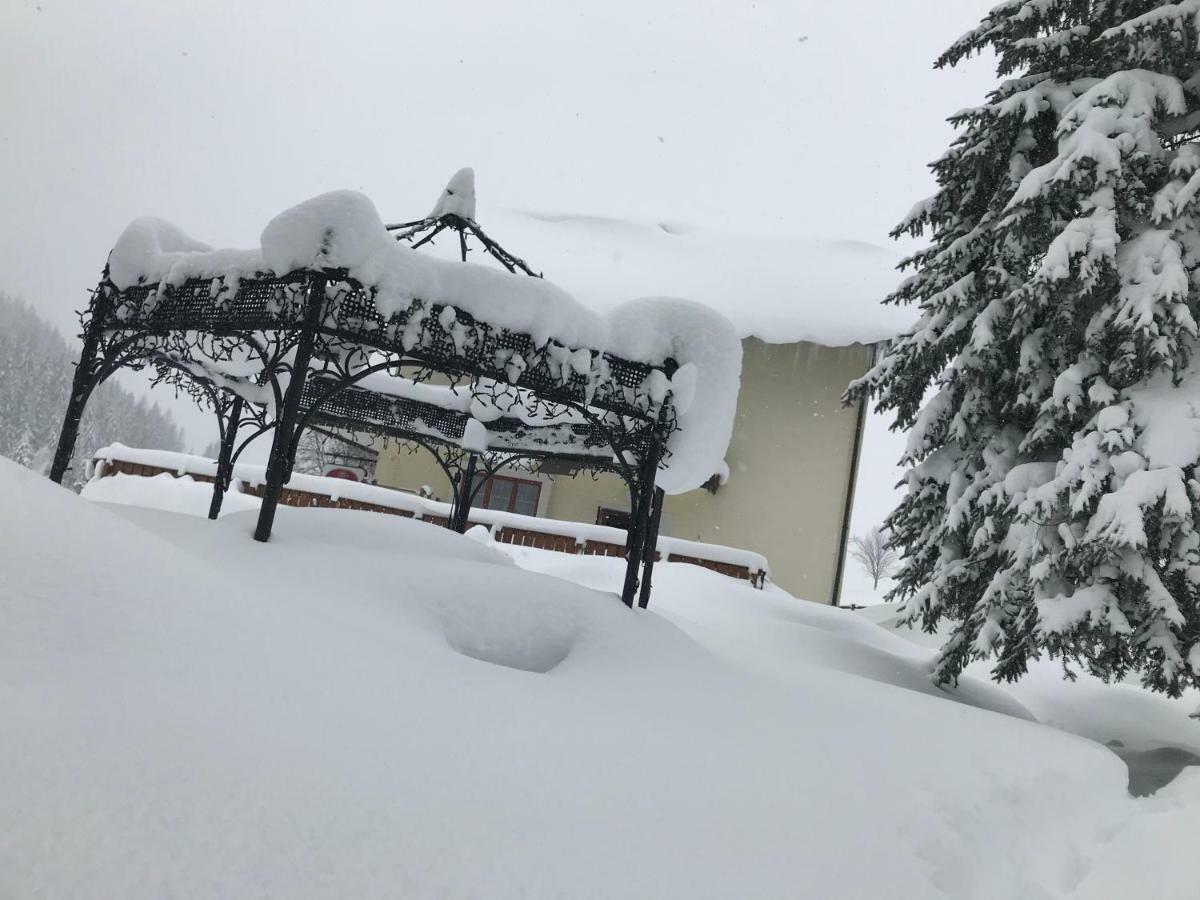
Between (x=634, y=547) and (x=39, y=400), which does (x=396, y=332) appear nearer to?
(x=634, y=547)

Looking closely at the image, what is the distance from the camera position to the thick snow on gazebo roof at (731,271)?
55.0ft

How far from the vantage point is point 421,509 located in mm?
11500

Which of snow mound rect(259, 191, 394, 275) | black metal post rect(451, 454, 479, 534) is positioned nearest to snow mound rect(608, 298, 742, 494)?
snow mound rect(259, 191, 394, 275)

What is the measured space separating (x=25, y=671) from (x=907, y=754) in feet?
12.1

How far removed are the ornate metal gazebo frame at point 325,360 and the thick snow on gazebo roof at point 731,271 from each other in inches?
369

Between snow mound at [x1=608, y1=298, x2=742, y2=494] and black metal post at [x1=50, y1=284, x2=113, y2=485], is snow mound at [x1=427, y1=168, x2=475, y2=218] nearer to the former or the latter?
snow mound at [x1=608, y1=298, x2=742, y2=494]

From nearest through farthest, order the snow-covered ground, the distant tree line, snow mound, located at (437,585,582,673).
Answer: the snow-covered ground
snow mound, located at (437,585,582,673)
the distant tree line

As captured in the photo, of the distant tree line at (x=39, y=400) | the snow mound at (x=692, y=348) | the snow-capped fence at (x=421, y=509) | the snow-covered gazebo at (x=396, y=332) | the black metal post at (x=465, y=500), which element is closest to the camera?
the snow-covered gazebo at (x=396, y=332)

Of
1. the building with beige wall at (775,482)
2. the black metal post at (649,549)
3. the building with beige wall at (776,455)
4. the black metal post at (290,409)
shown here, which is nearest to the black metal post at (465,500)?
the black metal post at (649,549)

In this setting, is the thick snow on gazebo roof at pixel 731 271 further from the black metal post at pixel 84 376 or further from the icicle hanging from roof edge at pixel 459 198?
the black metal post at pixel 84 376

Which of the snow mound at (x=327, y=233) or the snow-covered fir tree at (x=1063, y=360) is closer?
the snow mound at (x=327, y=233)

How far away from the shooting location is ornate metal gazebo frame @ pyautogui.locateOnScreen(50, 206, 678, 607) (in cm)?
407

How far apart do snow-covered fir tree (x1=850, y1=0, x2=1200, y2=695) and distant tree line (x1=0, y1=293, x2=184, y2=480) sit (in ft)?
71.6

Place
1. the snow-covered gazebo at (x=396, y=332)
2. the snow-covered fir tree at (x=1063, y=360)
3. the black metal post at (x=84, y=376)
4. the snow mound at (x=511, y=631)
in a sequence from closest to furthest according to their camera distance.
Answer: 1. the snow mound at (x=511, y=631)
2. the snow-covered gazebo at (x=396, y=332)
3. the snow-covered fir tree at (x=1063, y=360)
4. the black metal post at (x=84, y=376)
